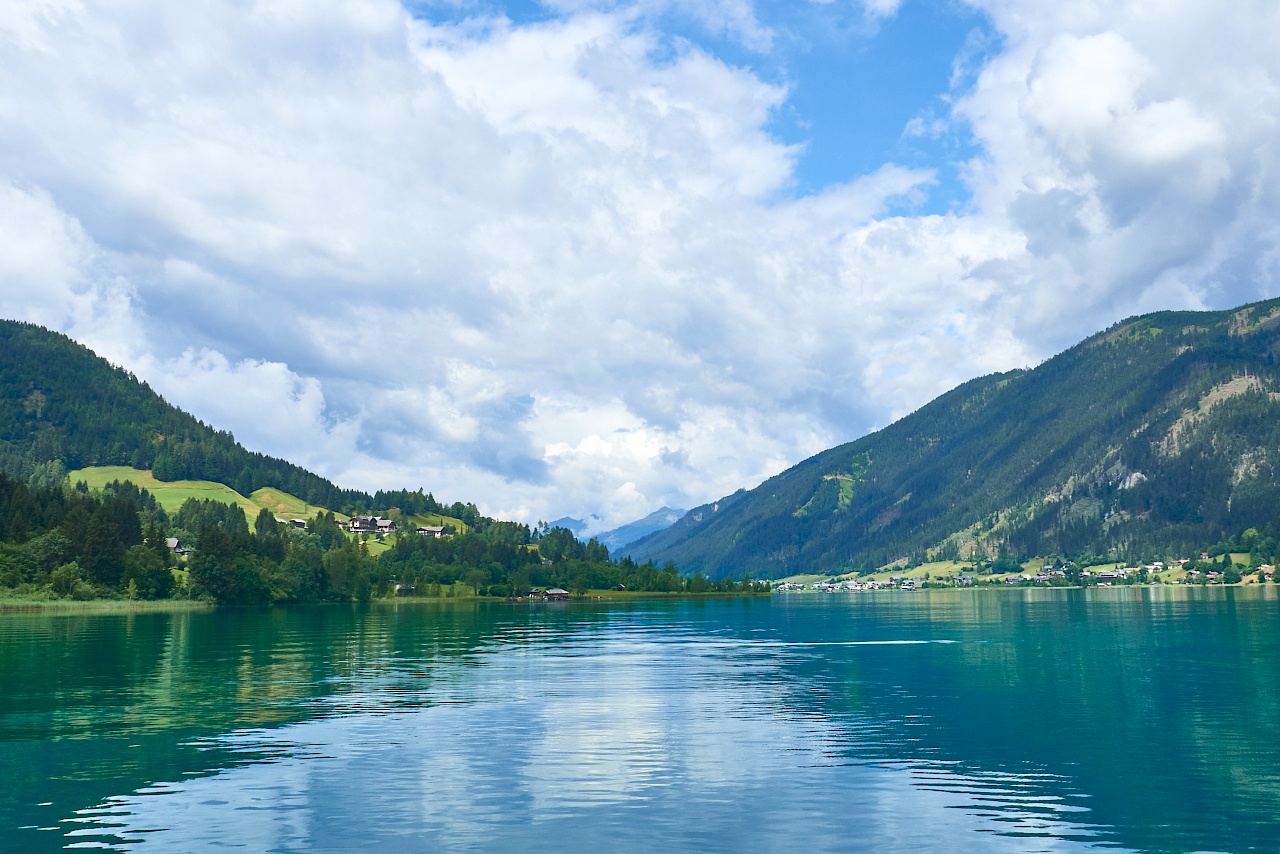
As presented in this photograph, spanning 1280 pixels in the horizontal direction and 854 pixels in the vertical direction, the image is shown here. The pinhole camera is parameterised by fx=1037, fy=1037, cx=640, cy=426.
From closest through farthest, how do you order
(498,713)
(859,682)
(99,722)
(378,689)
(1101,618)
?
(99,722), (498,713), (378,689), (859,682), (1101,618)

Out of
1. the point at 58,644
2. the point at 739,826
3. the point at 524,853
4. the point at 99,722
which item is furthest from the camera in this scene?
the point at 58,644

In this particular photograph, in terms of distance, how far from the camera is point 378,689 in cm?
7762

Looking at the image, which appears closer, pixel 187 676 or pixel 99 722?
pixel 99 722

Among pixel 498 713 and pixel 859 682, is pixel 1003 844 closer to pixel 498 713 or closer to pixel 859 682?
pixel 498 713

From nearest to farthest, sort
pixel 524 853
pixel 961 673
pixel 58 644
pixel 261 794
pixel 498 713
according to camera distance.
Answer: pixel 524 853, pixel 261 794, pixel 498 713, pixel 961 673, pixel 58 644

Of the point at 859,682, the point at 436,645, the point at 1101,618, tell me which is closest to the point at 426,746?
the point at 859,682

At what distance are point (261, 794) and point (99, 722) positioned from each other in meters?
24.4

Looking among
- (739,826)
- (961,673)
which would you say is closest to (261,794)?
(739,826)

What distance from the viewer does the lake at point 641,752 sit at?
35.9m

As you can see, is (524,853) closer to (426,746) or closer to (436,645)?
(426,746)

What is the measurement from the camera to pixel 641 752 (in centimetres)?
5150

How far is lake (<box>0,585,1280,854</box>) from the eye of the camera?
118 ft

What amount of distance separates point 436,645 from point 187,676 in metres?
Result: 45.5

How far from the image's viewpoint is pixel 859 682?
83.0 metres
